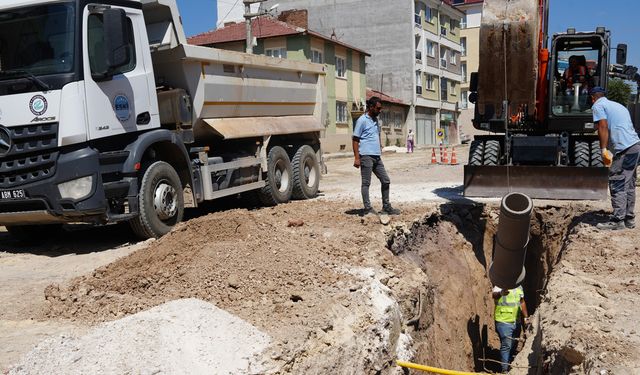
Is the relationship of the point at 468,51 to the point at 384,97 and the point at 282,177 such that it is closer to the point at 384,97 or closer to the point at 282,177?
the point at 384,97

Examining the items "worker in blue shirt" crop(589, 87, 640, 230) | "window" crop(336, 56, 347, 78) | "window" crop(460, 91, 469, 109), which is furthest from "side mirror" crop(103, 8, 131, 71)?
"window" crop(460, 91, 469, 109)

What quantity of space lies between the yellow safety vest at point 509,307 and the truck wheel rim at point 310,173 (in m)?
5.43

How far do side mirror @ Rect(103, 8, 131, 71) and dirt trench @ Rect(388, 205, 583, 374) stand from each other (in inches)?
163

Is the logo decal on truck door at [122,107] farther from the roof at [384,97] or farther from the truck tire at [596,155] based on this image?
the roof at [384,97]

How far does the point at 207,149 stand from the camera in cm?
885

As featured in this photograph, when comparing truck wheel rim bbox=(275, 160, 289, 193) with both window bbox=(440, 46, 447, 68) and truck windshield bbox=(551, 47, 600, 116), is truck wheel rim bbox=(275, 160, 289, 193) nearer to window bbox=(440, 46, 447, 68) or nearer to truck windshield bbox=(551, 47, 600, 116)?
truck windshield bbox=(551, 47, 600, 116)

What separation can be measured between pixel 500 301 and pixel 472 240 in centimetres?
238

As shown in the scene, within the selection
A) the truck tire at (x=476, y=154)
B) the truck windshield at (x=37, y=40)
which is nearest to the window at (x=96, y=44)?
the truck windshield at (x=37, y=40)

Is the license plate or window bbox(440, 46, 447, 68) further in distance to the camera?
window bbox(440, 46, 447, 68)

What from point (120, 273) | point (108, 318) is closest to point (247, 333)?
point (108, 318)

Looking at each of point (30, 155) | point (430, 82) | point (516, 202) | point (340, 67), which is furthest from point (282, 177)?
point (430, 82)

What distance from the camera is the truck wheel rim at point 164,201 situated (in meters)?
7.68

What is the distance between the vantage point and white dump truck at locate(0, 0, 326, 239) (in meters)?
6.60

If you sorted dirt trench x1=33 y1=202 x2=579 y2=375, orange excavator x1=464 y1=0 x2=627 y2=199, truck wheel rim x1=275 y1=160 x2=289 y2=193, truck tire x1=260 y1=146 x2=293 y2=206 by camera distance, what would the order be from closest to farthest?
1. dirt trench x1=33 y1=202 x2=579 y2=375
2. orange excavator x1=464 y1=0 x2=627 y2=199
3. truck tire x1=260 y1=146 x2=293 y2=206
4. truck wheel rim x1=275 y1=160 x2=289 y2=193
